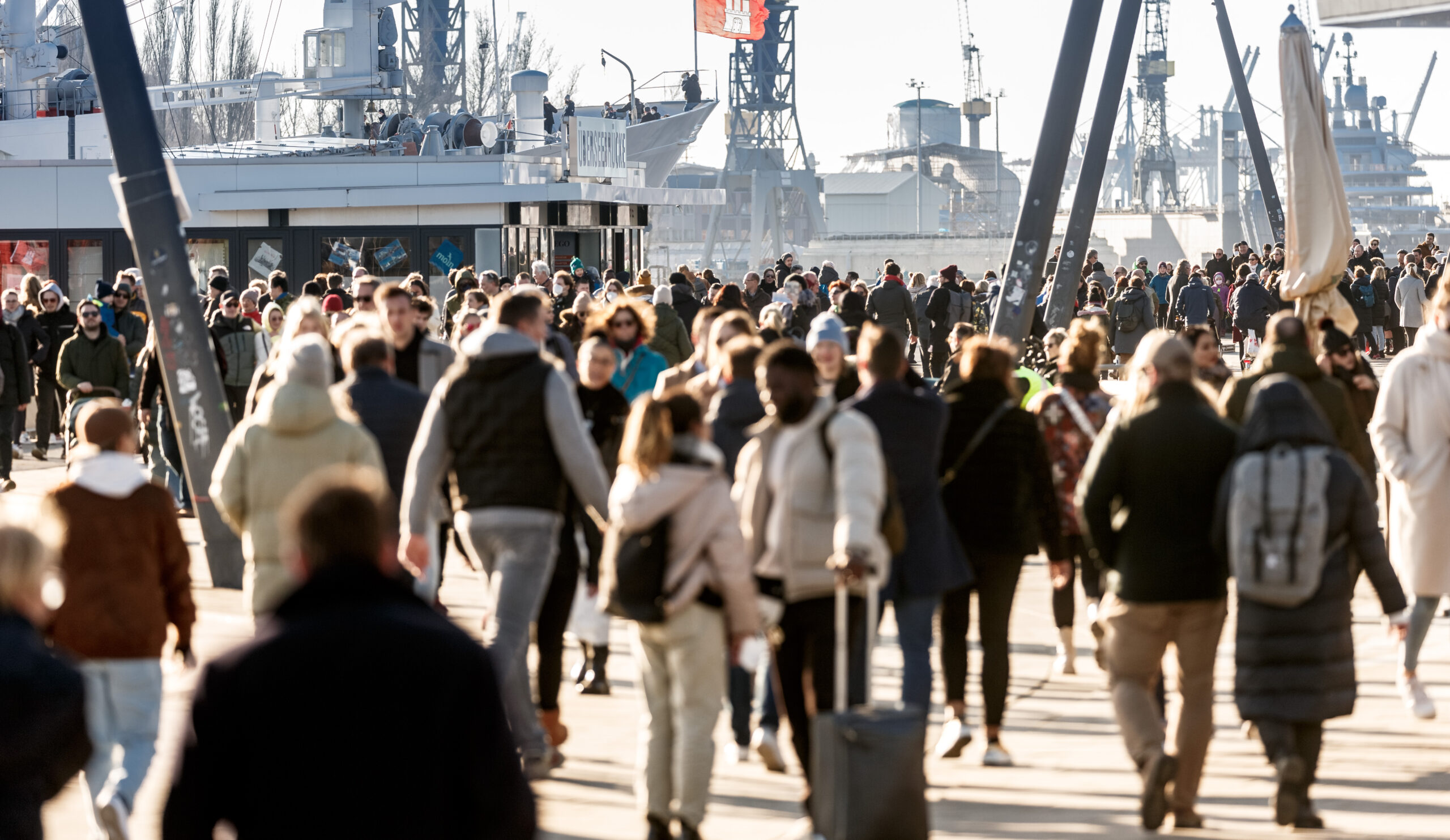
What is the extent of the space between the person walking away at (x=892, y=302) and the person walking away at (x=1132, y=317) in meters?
2.90

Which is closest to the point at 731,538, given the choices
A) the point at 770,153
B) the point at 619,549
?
the point at 619,549

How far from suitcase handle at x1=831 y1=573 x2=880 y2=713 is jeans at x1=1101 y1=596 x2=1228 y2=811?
2.86 ft

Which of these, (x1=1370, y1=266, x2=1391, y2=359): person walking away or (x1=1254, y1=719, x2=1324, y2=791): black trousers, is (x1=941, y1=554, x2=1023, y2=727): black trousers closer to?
(x1=1254, y1=719, x2=1324, y2=791): black trousers

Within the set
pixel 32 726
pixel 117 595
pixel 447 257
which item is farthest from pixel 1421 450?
pixel 447 257

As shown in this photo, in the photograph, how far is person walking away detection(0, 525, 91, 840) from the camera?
3943 millimetres

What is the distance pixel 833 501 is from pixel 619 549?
2.43ft

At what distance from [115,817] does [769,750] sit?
2495 millimetres

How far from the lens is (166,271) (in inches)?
441

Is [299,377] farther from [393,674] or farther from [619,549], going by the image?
[393,674]

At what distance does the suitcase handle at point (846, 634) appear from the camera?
19.9 feet

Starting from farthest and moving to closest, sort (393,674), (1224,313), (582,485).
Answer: (1224,313), (582,485), (393,674)

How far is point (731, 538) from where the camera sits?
19.7ft

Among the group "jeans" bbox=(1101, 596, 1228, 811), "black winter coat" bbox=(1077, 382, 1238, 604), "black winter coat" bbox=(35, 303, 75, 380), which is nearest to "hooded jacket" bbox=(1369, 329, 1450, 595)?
"black winter coat" bbox=(1077, 382, 1238, 604)

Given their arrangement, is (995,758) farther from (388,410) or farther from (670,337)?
(670,337)
